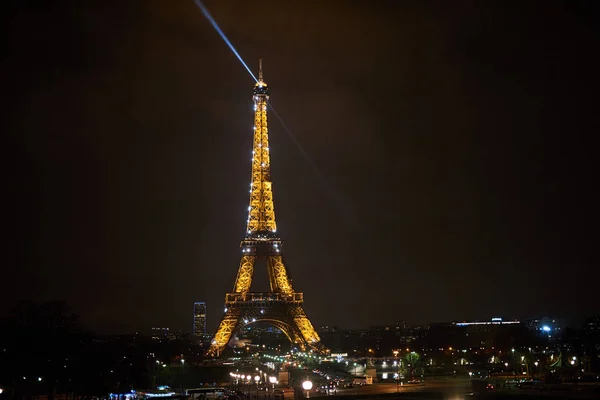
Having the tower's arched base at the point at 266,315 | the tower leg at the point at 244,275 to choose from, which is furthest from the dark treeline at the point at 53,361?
the tower leg at the point at 244,275

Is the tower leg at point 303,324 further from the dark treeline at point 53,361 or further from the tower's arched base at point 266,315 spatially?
the dark treeline at point 53,361

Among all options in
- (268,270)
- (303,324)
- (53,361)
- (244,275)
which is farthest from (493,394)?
(268,270)

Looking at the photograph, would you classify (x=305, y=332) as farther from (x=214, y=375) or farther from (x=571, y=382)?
(x=571, y=382)

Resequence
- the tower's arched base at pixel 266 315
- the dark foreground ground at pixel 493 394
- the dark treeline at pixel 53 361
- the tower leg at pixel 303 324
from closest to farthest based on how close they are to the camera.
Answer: the dark foreground ground at pixel 493 394 < the dark treeline at pixel 53 361 < the tower's arched base at pixel 266 315 < the tower leg at pixel 303 324

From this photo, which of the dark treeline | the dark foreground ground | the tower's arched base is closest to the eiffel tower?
the tower's arched base

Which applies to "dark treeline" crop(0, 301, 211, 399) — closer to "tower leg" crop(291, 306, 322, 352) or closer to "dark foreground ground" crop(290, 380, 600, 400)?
"dark foreground ground" crop(290, 380, 600, 400)

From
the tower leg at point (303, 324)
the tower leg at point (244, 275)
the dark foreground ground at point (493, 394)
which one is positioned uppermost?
the tower leg at point (244, 275)

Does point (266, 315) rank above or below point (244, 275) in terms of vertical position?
below

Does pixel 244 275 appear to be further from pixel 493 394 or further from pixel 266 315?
pixel 493 394
